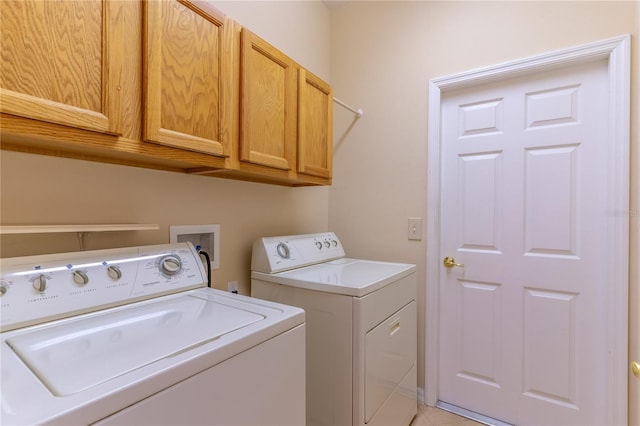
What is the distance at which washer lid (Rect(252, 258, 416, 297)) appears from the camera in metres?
1.32

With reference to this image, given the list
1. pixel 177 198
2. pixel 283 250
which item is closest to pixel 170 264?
pixel 177 198

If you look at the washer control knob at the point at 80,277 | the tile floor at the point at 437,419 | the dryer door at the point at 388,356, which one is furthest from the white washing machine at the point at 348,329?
the washer control knob at the point at 80,277

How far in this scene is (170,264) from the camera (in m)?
1.16

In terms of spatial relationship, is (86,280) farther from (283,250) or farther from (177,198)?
(283,250)

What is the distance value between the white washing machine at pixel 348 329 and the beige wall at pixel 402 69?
49 centimetres

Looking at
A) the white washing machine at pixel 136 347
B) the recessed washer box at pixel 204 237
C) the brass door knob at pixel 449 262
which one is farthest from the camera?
the brass door knob at pixel 449 262

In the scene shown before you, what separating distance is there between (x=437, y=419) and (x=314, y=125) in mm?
1895

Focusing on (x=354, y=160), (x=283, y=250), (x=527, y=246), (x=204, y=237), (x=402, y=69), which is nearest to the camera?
(x=204, y=237)

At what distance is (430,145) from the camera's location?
6.53ft

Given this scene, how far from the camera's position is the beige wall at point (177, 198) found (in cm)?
95

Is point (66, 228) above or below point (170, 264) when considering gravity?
above

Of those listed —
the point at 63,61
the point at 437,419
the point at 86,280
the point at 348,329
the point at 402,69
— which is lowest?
the point at 437,419

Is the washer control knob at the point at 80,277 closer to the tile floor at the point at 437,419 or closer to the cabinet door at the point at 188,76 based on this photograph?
the cabinet door at the point at 188,76

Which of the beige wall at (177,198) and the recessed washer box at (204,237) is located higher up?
the beige wall at (177,198)
